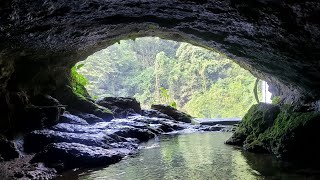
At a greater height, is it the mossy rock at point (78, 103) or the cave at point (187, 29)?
the cave at point (187, 29)

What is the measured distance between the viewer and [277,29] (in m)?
5.22

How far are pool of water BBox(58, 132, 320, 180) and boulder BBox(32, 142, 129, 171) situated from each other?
1.37ft

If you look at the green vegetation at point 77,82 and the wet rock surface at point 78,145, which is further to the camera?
the green vegetation at point 77,82

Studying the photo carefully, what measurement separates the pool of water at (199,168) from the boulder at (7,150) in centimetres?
226

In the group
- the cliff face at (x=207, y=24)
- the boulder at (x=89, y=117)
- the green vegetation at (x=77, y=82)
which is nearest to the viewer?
the cliff face at (x=207, y=24)

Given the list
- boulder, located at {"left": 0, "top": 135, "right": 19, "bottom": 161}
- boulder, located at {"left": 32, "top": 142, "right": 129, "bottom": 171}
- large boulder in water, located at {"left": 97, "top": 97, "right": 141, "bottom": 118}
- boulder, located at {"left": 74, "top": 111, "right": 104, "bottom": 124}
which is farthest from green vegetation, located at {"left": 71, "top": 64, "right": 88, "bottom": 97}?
boulder, located at {"left": 32, "top": 142, "right": 129, "bottom": 171}

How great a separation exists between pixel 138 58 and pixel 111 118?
117ft

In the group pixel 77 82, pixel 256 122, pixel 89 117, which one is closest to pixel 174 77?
pixel 77 82

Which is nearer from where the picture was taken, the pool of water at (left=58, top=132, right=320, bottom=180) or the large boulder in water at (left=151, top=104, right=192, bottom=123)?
the pool of water at (left=58, top=132, right=320, bottom=180)

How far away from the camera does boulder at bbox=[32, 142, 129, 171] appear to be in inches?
289

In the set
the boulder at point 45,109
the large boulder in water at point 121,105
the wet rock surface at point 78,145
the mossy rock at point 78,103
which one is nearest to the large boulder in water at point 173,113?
the large boulder in water at point 121,105

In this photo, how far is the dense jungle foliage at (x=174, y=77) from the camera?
4191 centimetres

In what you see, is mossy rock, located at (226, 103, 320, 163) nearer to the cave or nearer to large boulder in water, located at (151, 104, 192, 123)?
the cave

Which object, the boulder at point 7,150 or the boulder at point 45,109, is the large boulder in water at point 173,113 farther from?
the boulder at point 7,150
